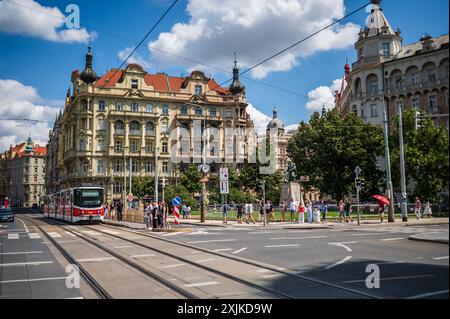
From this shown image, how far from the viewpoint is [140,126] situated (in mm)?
74000

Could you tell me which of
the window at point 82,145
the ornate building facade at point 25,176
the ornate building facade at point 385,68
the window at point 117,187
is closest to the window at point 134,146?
the window at point 117,187

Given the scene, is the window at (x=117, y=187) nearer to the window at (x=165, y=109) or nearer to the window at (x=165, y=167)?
the window at (x=165, y=167)

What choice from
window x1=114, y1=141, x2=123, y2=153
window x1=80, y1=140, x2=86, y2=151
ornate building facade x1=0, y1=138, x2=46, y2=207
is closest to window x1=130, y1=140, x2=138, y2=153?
window x1=114, y1=141, x2=123, y2=153

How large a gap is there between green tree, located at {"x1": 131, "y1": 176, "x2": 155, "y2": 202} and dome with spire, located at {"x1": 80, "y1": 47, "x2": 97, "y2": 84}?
21892mm

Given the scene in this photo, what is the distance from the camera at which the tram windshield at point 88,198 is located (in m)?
34.4

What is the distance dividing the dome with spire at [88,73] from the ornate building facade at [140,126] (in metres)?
0.17

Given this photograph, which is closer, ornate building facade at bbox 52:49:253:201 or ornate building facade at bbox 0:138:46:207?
ornate building facade at bbox 52:49:253:201

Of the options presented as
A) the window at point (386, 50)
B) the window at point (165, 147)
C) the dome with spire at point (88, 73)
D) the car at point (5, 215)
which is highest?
the dome with spire at point (88, 73)

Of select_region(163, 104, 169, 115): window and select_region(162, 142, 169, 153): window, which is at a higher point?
select_region(163, 104, 169, 115): window

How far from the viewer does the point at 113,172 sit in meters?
71.3

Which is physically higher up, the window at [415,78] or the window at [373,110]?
the window at [373,110]

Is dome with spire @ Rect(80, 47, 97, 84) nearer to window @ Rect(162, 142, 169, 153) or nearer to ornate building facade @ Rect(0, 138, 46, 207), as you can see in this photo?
window @ Rect(162, 142, 169, 153)

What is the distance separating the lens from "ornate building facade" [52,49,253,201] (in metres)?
71.4
